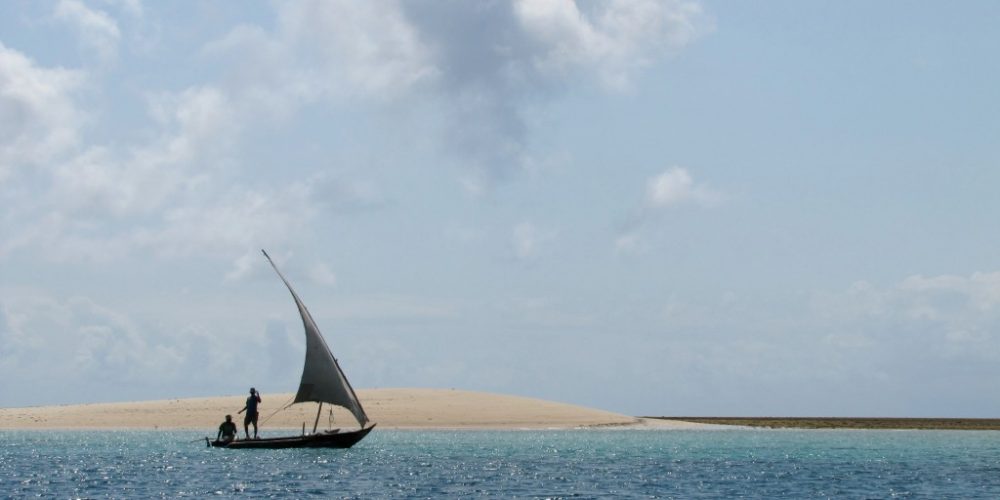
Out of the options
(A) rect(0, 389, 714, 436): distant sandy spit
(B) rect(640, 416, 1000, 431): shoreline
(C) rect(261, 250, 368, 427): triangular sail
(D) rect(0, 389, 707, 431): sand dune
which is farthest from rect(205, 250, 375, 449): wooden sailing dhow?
(B) rect(640, 416, 1000, 431): shoreline

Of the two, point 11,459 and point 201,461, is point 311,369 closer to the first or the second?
point 201,461

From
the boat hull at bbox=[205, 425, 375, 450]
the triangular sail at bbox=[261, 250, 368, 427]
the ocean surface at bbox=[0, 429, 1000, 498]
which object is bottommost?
the ocean surface at bbox=[0, 429, 1000, 498]

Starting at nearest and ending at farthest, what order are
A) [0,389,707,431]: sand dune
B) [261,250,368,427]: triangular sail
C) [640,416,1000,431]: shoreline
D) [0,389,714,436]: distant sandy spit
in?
[261,250,368,427]: triangular sail
[0,389,714,436]: distant sandy spit
[0,389,707,431]: sand dune
[640,416,1000,431]: shoreline

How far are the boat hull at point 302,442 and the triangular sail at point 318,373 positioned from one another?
1.62 metres

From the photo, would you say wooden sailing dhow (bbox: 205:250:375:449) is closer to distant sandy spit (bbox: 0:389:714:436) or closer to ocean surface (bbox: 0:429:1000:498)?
ocean surface (bbox: 0:429:1000:498)

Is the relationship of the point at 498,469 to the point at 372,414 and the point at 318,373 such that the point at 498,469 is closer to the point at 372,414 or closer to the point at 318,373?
the point at 318,373

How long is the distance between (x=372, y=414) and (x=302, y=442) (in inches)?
1643

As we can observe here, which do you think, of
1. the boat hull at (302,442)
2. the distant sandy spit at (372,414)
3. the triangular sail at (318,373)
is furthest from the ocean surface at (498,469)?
the distant sandy spit at (372,414)

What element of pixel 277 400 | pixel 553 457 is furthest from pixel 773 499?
pixel 277 400

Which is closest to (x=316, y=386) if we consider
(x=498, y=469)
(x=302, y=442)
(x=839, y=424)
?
(x=302, y=442)

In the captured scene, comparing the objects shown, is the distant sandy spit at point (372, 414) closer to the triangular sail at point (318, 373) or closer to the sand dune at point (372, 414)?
the sand dune at point (372, 414)

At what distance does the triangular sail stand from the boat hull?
5.33 ft

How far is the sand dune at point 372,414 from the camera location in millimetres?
102750

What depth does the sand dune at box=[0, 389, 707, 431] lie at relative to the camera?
10275cm
